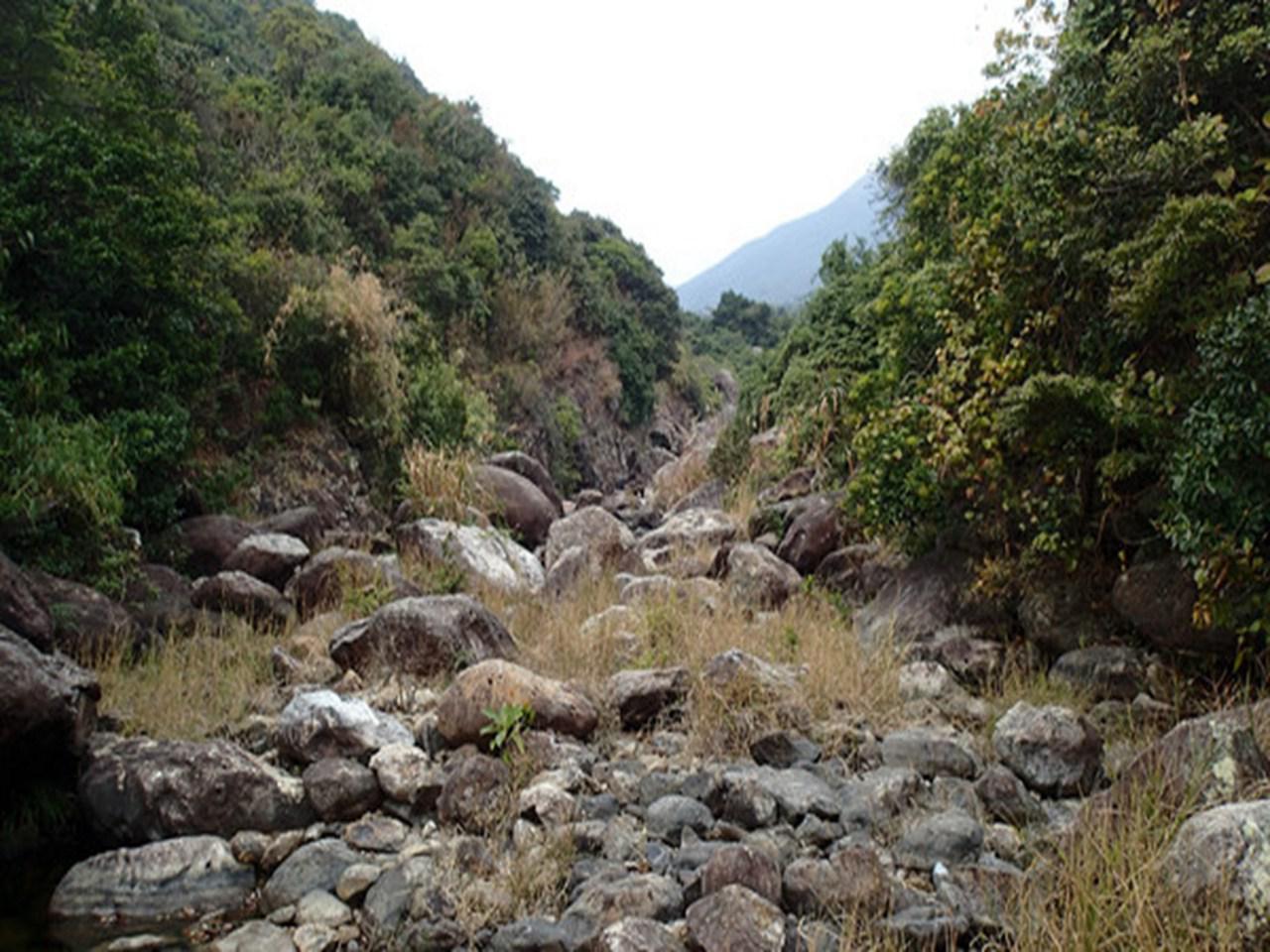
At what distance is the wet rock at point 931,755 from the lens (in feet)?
13.8

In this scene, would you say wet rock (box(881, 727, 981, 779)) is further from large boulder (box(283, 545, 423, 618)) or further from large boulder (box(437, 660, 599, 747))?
large boulder (box(283, 545, 423, 618))

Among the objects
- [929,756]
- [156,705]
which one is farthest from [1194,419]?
[156,705]

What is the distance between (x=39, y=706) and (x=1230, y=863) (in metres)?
4.57

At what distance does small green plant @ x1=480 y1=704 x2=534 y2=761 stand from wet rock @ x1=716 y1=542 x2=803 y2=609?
9.04ft

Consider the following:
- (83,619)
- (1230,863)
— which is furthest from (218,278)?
(1230,863)

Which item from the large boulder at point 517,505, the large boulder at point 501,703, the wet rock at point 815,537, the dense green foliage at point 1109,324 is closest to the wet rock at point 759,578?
the wet rock at point 815,537

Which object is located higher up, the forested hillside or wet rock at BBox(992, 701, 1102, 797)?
the forested hillside

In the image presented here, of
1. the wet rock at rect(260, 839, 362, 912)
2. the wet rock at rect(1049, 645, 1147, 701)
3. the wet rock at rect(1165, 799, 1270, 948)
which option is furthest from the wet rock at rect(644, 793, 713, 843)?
the wet rock at rect(1049, 645, 1147, 701)

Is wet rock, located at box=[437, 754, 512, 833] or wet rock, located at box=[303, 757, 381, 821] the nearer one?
wet rock, located at box=[437, 754, 512, 833]

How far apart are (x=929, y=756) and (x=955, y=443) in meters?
1.82

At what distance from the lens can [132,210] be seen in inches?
310

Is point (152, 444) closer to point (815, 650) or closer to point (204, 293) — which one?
point (204, 293)

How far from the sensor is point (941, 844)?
11.0 feet

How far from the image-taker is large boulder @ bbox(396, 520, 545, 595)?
8594mm
